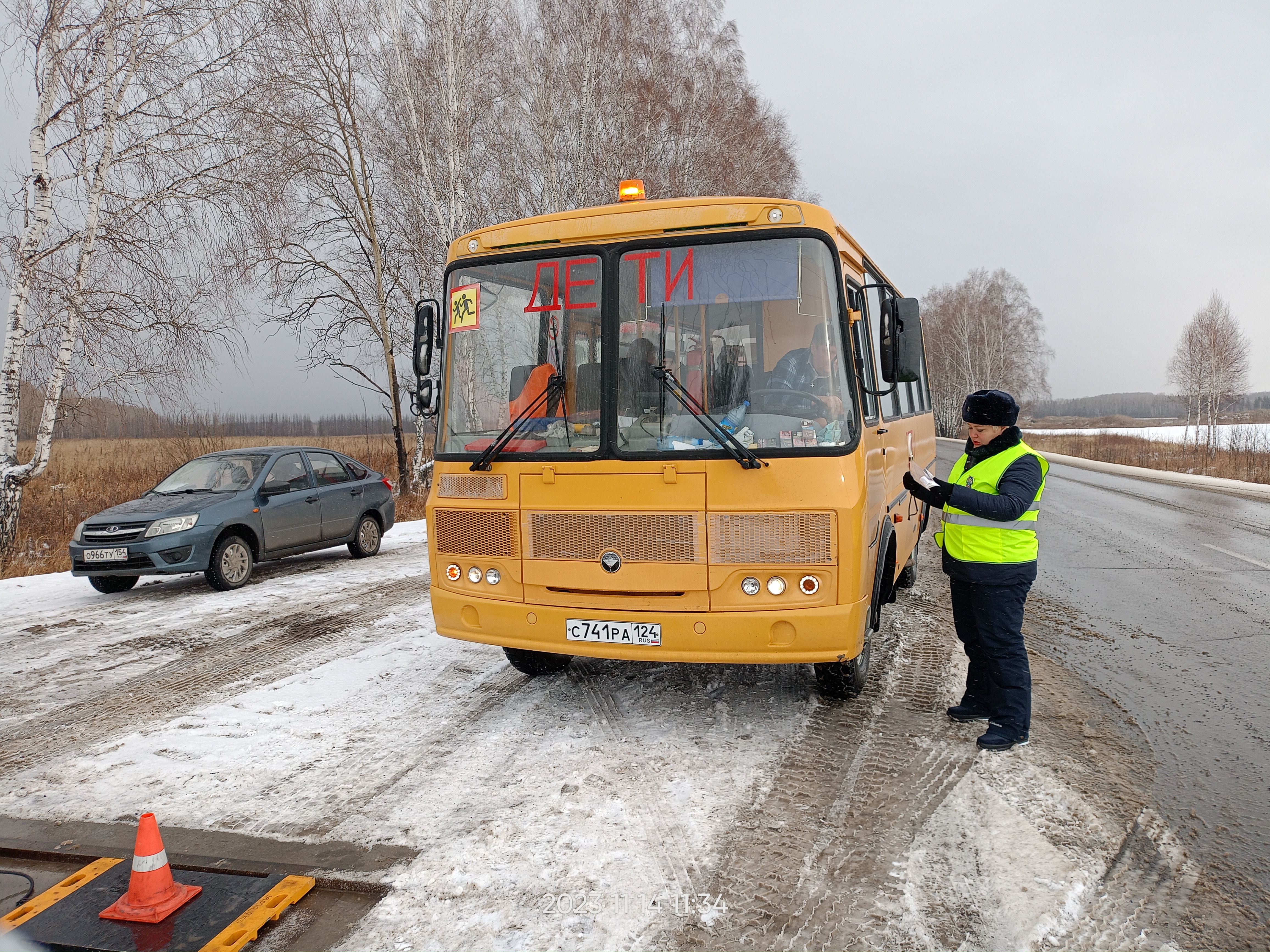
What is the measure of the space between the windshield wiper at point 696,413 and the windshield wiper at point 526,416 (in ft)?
1.92

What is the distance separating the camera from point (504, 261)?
4.94 meters

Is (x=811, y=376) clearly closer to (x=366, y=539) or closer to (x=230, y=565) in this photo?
(x=230, y=565)

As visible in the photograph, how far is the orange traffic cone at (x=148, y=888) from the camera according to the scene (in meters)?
2.89

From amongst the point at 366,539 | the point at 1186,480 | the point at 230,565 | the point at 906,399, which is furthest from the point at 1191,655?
A: the point at 1186,480

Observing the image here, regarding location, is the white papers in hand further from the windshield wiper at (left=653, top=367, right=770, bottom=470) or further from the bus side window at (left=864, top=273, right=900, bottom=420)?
the windshield wiper at (left=653, top=367, right=770, bottom=470)

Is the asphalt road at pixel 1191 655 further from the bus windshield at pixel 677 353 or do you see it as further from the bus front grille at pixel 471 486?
the bus front grille at pixel 471 486

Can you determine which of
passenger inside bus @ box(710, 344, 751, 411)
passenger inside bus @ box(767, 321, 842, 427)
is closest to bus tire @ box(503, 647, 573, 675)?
passenger inside bus @ box(710, 344, 751, 411)

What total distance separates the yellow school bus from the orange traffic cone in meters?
2.05

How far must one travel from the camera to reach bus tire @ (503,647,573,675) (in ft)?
18.5

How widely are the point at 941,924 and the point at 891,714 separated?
207 centimetres

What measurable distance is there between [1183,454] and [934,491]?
33733mm

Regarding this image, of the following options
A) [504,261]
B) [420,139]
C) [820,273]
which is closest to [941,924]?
[820,273]

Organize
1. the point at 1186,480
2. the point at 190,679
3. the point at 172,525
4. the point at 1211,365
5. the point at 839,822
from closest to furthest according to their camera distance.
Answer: the point at 839,822, the point at 190,679, the point at 172,525, the point at 1186,480, the point at 1211,365

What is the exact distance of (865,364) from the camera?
4738 mm
